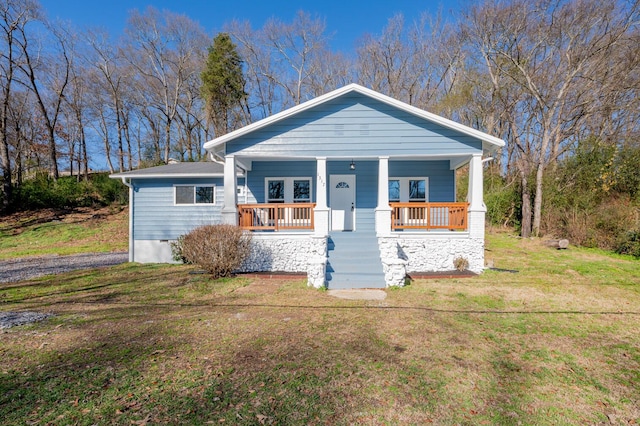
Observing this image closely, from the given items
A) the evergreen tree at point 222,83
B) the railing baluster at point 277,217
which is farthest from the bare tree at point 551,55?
the evergreen tree at point 222,83

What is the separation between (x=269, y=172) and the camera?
10617mm

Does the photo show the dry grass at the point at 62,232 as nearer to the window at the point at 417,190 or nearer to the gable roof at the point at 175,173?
the gable roof at the point at 175,173

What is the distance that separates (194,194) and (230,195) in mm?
2656

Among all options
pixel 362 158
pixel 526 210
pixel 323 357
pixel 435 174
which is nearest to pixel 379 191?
pixel 362 158

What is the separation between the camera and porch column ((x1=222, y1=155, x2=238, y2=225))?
343 inches

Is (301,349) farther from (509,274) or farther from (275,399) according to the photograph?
(509,274)

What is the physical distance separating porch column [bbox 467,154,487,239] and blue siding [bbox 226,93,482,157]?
68cm

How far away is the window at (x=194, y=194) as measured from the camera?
34.9 feet

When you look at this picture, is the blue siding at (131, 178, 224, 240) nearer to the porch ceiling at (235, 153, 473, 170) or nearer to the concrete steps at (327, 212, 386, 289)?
the porch ceiling at (235, 153, 473, 170)

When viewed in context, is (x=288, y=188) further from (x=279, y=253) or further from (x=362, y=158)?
(x=362, y=158)

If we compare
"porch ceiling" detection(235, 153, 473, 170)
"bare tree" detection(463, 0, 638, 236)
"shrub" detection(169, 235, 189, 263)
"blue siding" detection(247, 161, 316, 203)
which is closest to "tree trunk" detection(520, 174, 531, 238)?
"bare tree" detection(463, 0, 638, 236)

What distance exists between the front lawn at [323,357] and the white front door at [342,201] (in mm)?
4472

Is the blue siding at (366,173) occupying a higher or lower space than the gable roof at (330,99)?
lower

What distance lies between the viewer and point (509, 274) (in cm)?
790
